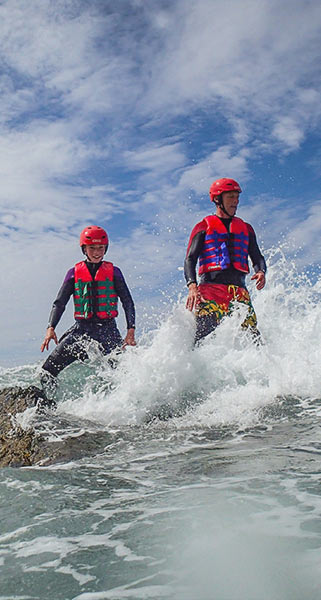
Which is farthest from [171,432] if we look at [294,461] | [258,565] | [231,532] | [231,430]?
[258,565]

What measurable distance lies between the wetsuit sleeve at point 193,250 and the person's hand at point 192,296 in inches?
2.9

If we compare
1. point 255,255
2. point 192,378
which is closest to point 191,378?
point 192,378

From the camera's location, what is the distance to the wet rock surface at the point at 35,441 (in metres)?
4.27

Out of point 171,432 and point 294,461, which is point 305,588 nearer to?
point 294,461

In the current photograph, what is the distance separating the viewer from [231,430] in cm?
464

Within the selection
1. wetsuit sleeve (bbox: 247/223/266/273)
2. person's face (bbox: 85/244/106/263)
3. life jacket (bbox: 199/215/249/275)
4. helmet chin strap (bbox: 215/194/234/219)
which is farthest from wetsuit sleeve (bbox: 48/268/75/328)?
wetsuit sleeve (bbox: 247/223/266/273)

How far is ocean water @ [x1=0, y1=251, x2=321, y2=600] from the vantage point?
76.9 inches

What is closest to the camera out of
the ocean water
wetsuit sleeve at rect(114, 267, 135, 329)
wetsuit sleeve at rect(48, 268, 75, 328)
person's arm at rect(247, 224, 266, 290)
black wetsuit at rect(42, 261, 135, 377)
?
the ocean water

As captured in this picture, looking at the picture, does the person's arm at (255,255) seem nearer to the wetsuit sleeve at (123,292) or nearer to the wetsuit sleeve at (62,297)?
the wetsuit sleeve at (123,292)

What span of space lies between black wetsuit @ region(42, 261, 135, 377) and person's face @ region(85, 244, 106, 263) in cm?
8

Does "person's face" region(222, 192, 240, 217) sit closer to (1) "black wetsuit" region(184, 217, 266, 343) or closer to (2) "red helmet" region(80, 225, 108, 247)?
(1) "black wetsuit" region(184, 217, 266, 343)

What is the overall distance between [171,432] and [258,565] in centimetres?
287

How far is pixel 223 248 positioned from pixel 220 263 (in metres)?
0.19

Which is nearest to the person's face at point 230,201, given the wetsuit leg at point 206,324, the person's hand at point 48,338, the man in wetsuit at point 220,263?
the man in wetsuit at point 220,263
